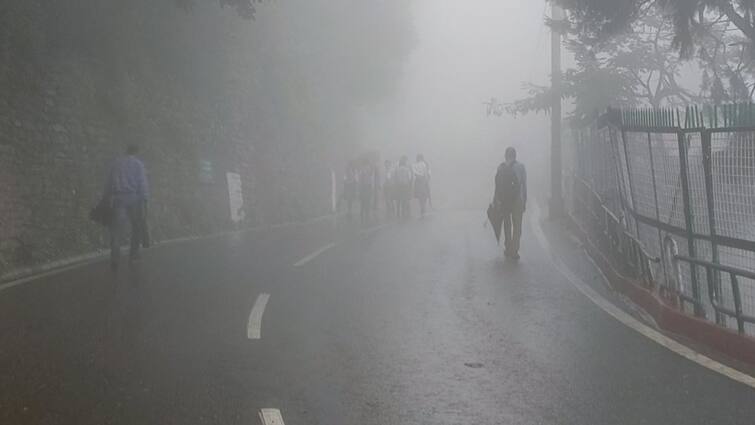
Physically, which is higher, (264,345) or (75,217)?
(75,217)

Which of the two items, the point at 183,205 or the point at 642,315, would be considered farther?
the point at 183,205

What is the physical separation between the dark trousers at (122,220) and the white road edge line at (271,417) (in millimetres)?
7128

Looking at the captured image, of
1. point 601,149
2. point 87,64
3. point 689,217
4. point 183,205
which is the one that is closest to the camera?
point 689,217

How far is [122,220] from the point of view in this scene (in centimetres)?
1209

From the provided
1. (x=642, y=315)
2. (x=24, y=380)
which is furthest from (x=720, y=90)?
(x=24, y=380)

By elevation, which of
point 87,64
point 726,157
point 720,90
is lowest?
point 726,157

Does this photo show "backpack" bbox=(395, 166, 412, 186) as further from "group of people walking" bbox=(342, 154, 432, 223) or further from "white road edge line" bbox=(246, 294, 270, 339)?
"white road edge line" bbox=(246, 294, 270, 339)

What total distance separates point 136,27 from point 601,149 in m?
9.58

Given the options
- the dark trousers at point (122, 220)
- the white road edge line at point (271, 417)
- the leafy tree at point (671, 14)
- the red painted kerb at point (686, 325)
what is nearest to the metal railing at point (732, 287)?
the red painted kerb at point (686, 325)

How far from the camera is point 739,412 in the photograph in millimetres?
5422

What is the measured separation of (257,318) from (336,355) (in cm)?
178

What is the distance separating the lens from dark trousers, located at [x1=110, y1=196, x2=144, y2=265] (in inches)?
474

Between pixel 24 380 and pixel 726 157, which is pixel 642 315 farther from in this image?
pixel 24 380

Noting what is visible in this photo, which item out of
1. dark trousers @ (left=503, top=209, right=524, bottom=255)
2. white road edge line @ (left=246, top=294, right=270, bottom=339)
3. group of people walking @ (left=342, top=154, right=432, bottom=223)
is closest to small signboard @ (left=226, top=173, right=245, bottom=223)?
group of people walking @ (left=342, top=154, right=432, bottom=223)
